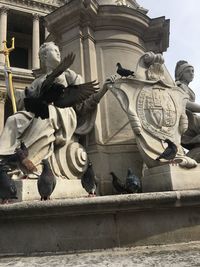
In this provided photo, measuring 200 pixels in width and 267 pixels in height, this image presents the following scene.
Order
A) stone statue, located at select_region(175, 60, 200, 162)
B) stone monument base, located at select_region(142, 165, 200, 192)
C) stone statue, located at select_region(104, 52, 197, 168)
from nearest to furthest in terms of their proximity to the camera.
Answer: stone monument base, located at select_region(142, 165, 200, 192) → stone statue, located at select_region(104, 52, 197, 168) → stone statue, located at select_region(175, 60, 200, 162)

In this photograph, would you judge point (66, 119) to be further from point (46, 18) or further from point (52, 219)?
point (46, 18)

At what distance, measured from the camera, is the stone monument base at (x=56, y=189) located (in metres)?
3.76

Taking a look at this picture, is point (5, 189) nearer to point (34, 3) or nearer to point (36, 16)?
point (36, 16)

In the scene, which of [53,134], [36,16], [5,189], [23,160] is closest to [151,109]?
[53,134]

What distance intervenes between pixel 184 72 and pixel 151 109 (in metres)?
1.35

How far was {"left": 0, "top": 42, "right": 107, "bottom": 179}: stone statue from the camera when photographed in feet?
14.1

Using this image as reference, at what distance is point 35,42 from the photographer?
34469mm

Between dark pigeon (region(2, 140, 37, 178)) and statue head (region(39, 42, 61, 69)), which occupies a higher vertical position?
statue head (region(39, 42, 61, 69))

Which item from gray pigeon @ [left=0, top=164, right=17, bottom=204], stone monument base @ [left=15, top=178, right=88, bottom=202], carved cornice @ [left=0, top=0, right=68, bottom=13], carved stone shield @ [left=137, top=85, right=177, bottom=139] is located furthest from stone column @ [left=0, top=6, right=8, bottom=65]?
gray pigeon @ [left=0, top=164, right=17, bottom=204]

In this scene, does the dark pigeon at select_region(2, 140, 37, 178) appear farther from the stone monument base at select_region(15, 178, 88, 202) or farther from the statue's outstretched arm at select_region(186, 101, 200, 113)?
the statue's outstretched arm at select_region(186, 101, 200, 113)

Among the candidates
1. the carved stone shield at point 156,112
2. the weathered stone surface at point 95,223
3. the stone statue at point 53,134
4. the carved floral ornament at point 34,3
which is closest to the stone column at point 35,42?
the carved floral ornament at point 34,3

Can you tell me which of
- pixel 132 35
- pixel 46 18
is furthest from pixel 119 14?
pixel 46 18

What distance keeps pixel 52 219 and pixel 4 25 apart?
110ft

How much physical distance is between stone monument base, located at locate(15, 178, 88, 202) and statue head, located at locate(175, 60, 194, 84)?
230cm
